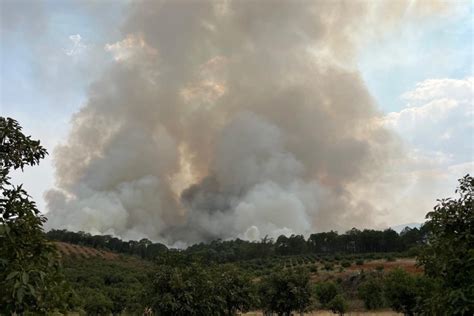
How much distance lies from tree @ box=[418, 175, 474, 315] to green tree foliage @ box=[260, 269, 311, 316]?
1357 inches

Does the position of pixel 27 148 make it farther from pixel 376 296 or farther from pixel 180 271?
pixel 376 296

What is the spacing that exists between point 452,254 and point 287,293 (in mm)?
36841

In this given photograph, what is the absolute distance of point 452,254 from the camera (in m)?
11.2

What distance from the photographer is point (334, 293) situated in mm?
71750

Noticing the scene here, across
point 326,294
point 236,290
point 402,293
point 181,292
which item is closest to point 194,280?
point 181,292

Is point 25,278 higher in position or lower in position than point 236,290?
higher

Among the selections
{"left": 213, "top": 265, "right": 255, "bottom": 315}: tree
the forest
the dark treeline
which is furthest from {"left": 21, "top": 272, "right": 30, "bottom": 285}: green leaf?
the dark treeline

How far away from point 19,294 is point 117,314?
67.9 m

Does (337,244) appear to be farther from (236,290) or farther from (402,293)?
(236,290)

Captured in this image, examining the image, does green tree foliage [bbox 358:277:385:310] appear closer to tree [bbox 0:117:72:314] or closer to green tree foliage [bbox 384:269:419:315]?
green tree foliage [bbox 384:269:419:315]

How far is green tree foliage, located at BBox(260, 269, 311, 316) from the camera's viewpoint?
149 feet

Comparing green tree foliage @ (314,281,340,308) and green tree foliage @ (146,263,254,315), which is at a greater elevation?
green tree foliage @ (146,263,254,315)

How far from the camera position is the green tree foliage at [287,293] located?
45.5m

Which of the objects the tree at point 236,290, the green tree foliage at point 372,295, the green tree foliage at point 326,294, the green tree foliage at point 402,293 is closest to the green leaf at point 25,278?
the tree at point 236,290
